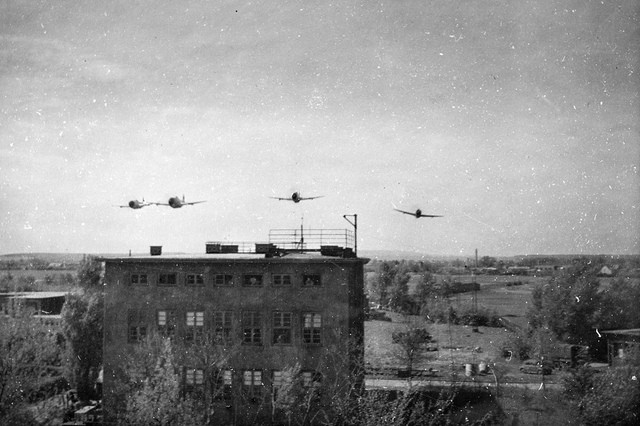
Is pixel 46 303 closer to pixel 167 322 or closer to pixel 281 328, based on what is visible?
pixel 167 322

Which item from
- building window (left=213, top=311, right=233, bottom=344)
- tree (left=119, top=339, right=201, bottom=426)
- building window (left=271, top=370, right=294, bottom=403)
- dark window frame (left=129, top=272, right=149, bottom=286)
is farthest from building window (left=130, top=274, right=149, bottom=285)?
building window (left=271, top=370, right=294, bottom=403)

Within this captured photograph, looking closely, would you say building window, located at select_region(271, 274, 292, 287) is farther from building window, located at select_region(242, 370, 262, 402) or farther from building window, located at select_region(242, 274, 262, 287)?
building window, located at select_region(242, 370, 262, 402)

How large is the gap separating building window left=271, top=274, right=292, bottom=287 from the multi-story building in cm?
5

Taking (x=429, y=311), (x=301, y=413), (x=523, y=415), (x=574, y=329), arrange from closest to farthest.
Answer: (x=301, y=413) → (x=523, y=415) → (x=574, y=329) → (x=429, y=311)

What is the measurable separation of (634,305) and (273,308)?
56.0 ft

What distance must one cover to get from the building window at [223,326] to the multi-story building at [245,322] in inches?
1.9

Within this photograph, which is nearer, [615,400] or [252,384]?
[615,400]

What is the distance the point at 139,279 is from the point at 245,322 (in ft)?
19.8

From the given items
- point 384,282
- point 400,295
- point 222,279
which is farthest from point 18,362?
point 384,282

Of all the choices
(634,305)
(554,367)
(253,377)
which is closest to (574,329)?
(554,367)

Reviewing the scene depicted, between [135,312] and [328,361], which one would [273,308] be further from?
[135,312]

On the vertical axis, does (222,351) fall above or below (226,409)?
above

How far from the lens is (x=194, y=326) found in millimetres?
23094

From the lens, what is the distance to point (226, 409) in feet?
74.6
